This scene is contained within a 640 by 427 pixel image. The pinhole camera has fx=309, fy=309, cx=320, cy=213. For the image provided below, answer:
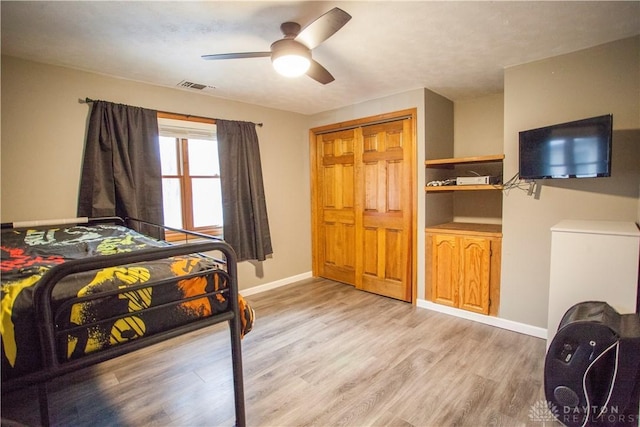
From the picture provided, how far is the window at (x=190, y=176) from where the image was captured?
129 inches

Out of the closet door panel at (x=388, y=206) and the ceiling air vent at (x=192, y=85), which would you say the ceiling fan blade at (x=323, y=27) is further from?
the closet door panel at (x=388, y=206)

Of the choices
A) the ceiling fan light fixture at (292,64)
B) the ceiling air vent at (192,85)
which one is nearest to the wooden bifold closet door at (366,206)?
the ceiling air vent at (192,85)

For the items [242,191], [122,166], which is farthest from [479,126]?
[122,166]

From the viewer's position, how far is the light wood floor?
5.82 ft

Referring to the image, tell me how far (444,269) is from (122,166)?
3279mm

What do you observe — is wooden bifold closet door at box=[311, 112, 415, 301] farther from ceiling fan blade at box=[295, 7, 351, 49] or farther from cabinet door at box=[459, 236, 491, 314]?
ceiling fan blade at box=[295, 7, 351, 49]

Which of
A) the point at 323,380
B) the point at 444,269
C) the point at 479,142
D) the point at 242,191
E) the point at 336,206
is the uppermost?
the point at 479,142

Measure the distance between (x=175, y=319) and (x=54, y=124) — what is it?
7.61ft

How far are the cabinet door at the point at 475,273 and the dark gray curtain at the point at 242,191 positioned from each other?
7.31ft

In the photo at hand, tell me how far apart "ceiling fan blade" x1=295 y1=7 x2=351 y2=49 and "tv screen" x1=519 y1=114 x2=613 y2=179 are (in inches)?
70.5

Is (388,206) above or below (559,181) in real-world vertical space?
below

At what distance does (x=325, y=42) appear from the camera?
2207 millimetres

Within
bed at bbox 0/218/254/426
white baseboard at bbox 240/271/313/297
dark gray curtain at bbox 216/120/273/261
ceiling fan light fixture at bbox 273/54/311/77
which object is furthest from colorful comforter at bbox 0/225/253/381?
white baseboard at bbox 240/271/313/297

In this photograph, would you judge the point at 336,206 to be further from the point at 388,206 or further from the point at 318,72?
the point at 318,72
